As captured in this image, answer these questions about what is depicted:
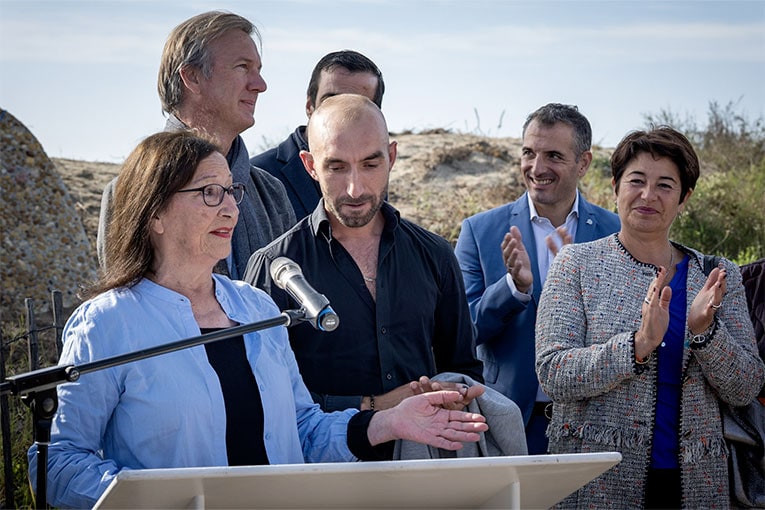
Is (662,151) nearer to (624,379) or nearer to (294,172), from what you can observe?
(624,379)

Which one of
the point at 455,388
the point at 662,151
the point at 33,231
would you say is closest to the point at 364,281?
the point at 455,388

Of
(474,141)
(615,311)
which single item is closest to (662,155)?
(615,311)

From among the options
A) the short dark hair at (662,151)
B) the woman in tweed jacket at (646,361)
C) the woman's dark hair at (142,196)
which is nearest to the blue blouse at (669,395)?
the woman in tweed jacket at (646,361)

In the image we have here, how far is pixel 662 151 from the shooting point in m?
3.98

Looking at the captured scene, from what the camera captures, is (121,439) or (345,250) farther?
(345,250)

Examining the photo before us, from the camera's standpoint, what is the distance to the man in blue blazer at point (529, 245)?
14.2 feet

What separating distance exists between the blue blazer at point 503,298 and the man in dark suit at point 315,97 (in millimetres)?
798

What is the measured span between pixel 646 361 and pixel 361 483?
1674 mm

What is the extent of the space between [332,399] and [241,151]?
139cm

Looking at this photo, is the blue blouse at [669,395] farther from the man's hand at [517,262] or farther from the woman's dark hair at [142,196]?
the woman's dark hair at [142,196]

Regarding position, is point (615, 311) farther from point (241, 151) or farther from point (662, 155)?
point (241, 151)

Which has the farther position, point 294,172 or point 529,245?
point 294,172

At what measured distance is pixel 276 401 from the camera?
115 inches

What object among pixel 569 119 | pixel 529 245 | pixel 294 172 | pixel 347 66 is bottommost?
pixel 529 245
